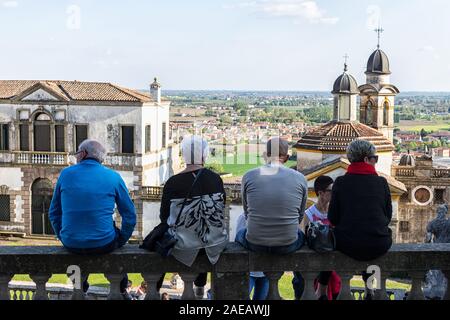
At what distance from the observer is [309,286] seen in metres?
5.23

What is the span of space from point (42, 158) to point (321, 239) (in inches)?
1086

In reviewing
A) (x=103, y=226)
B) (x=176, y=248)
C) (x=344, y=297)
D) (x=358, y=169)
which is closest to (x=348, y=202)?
(x=358, y=169)

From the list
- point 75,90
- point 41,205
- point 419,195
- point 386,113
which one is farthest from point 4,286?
point 386,113

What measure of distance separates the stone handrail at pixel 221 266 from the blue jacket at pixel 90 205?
0.14 meters

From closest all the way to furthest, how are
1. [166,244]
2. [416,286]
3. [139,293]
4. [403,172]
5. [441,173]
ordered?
[166,244] < [416,286] < [139,293] < [441,173] < [403,172]

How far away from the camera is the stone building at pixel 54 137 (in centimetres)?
3055

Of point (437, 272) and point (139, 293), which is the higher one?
point (437, 272)

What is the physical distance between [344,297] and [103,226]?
6.67 feet

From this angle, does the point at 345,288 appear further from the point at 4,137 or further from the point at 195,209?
the point at 4,137

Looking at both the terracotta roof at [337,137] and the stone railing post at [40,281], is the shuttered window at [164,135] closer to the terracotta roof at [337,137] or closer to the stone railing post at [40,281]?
the terracotta roof at [337,137]

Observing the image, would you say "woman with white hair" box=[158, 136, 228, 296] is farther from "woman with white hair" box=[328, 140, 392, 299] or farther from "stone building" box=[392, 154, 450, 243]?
"stone building" box=[392, 154, 450, 243]
